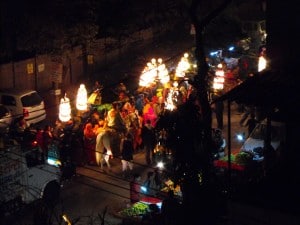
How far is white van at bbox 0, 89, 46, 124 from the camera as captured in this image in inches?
929

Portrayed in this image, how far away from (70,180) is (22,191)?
2667 mm

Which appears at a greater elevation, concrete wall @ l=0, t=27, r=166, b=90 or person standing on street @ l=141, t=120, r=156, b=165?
concrete wall @ l=0, t=27, r=166, b=90

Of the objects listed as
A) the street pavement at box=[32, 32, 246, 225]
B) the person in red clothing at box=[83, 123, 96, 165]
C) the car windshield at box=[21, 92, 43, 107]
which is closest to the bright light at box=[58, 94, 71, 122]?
the person in red clothing at box=[83, 123, 96, 165]

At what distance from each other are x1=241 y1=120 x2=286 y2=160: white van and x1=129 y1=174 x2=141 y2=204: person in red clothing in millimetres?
3724

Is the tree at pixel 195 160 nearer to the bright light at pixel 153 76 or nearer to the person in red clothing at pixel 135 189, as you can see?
the person in red clothing at pixel 135 189

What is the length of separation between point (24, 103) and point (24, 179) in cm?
805

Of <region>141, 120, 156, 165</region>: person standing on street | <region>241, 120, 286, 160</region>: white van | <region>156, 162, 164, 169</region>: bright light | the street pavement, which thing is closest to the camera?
the street pavement

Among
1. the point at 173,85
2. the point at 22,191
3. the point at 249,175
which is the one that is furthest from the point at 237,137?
the point at 22,191

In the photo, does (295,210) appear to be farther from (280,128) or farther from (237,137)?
(237,137)

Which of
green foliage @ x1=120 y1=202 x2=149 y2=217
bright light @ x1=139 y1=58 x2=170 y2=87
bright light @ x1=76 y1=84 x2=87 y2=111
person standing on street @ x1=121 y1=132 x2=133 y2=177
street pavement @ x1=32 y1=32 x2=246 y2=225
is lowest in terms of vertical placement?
street pavement @ x1=32 y1=32 x2=246 y2=225

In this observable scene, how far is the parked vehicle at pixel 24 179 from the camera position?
51.4 ft

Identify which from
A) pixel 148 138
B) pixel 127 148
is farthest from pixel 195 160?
pixel 148 138

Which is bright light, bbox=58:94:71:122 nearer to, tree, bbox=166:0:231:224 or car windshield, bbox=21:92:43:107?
car windshield, bbox=21:92:43:107

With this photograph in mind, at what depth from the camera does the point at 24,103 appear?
23.8m
